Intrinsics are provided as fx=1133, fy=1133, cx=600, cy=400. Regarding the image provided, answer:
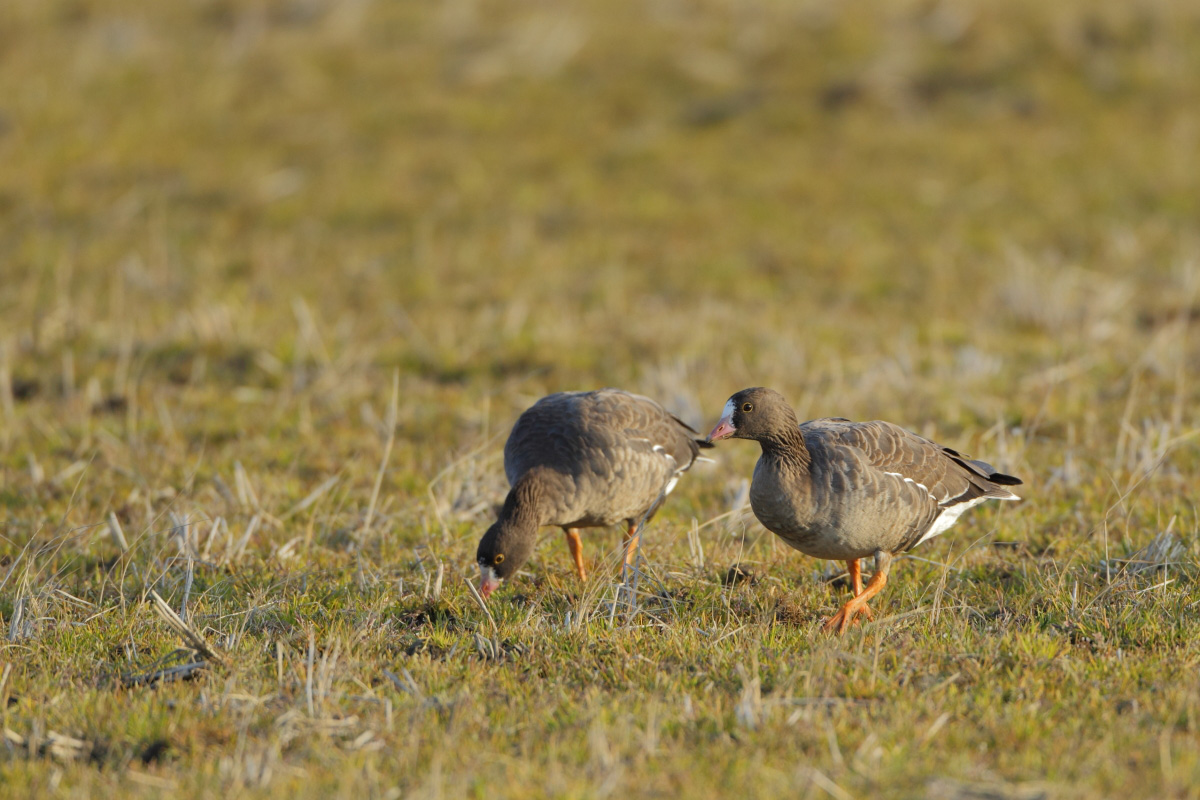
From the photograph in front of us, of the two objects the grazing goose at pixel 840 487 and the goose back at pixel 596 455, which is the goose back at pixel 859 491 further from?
the goose back at pixel 596 455

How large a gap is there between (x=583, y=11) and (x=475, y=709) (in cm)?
2051

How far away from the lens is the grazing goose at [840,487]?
5.84 meters

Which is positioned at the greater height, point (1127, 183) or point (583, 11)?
point (583, 11)

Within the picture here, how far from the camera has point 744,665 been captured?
5.34 metres

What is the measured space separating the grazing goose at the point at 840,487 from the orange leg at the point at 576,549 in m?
1.26

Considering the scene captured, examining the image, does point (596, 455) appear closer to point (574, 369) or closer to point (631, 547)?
point (631, 547)

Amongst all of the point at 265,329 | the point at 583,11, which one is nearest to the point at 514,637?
the point at 265,329

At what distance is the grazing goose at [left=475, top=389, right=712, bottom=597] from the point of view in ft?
20.4

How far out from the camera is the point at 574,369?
1106 centimetres

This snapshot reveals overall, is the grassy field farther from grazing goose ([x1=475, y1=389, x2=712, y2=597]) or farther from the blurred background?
grazing goose ([x1=475, y1=389, x2=712, y2=597])

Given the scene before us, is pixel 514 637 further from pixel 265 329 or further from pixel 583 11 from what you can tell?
pixel 583 11

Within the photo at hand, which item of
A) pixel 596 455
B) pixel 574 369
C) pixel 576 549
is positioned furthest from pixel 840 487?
pixel 574 369

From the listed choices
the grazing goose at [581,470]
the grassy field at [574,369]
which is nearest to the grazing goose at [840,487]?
the grassy field at [574,369]

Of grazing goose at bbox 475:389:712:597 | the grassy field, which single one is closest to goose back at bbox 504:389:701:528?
grazing goose at bbox 475:389:712:597
